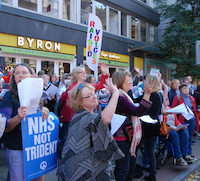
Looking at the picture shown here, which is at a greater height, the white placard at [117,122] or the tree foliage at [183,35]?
the tree foliage at [183,35]

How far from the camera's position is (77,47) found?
11148 mm

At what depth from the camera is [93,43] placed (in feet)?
18.0

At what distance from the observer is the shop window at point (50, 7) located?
10.2 metres

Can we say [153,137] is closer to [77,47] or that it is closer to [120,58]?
[77,47]

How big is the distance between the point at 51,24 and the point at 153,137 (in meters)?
8.36

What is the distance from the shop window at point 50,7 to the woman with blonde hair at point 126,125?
343 inches

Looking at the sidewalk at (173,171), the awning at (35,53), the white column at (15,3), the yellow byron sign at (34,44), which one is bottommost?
the sidewalk at (173,171)

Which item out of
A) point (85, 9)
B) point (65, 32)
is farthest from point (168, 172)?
point (85, 9)

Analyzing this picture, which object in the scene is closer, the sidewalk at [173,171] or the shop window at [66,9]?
the sidewalk at [173,171]

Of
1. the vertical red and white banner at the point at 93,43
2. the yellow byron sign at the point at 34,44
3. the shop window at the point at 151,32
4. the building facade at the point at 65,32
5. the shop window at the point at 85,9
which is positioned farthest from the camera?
the shop window at the point at 151,32

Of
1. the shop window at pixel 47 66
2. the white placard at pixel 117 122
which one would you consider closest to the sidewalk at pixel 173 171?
the white placard at pixel 117 122

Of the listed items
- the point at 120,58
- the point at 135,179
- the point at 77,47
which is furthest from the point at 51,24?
the point at 135,179

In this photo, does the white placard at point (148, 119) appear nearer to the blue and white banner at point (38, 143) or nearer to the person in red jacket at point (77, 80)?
the person in red jacket at point (77, 80)

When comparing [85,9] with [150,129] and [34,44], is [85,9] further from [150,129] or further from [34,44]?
[150,129]
